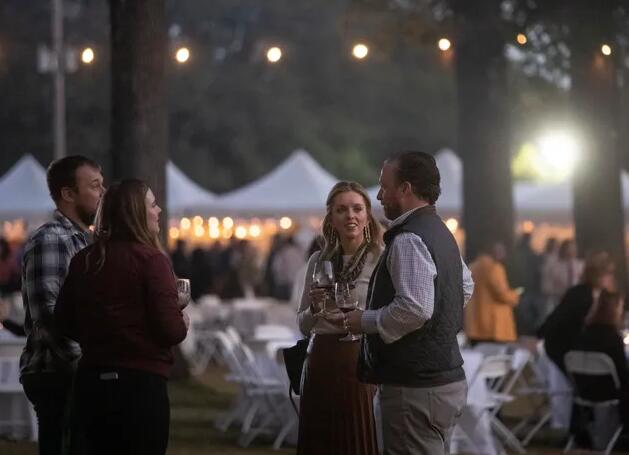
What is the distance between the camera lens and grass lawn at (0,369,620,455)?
1401cm

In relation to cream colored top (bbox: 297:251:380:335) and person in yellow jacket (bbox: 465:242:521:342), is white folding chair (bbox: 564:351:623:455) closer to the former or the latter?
person in yellow jacket (bbox: 465:242:521:342)

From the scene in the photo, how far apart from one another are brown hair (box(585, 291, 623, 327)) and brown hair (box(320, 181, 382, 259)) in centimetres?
537

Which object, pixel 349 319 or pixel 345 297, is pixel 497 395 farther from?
pixel 349 319

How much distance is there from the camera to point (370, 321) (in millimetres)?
6926

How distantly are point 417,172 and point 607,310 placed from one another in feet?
22.9

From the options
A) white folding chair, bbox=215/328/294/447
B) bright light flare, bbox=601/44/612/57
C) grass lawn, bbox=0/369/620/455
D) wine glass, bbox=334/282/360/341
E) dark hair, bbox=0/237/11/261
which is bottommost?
grass lawn, bbox=0/369/620/455

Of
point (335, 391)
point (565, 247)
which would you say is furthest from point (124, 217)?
point (565, 247)

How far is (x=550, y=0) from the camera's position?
22.2 meters

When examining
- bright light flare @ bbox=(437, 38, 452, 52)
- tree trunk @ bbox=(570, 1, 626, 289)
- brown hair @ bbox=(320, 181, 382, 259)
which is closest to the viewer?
brown hair @ bbox=(320, 181, 382, 259)

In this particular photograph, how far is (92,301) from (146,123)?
1133 cm

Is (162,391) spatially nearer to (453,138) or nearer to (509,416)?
(509,416)

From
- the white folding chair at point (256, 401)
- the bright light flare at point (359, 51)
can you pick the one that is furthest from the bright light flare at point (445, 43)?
the white folding chair at point (256, 401)

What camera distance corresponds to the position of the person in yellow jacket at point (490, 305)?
1684cm

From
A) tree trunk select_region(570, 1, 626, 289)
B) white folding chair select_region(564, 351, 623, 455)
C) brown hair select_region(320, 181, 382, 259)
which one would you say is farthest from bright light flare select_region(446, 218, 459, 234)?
brown hair select_region(320, 181, 382, 259)
